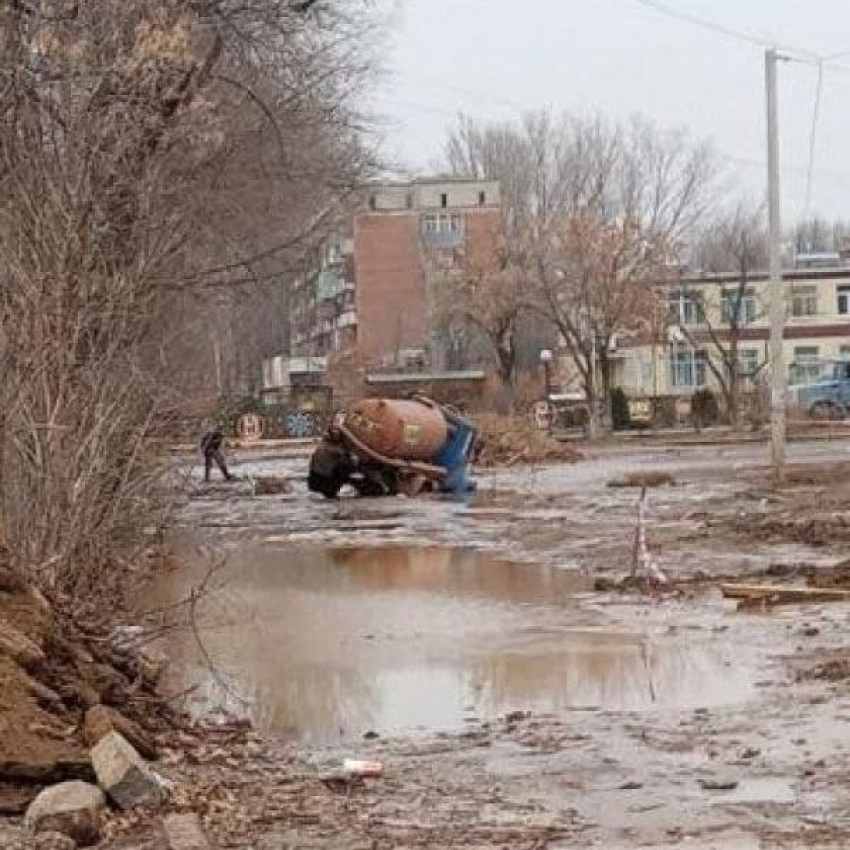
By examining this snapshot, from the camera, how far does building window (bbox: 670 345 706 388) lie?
95312mm

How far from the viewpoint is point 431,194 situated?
10169cm

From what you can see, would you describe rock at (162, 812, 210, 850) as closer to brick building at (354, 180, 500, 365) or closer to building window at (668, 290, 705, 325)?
building window at (668, 290, 705, 325)

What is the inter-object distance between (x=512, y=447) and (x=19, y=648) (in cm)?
4102

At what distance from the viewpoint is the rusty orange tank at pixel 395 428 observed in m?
37.4

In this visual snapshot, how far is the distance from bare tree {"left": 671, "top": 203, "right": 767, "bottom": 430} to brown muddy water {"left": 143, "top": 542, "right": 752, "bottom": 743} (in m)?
61.6

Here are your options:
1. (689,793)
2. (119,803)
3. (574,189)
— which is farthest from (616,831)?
(574,189)

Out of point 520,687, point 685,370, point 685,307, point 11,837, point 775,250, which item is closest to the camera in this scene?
point 11,837

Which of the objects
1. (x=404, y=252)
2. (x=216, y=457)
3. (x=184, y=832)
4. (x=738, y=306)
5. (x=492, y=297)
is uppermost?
(x=404, y=252)

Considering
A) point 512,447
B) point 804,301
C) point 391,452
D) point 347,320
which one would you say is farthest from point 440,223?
point 391,452

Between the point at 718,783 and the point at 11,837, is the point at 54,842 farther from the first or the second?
the point at 718,783

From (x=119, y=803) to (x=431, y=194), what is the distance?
94.4 metres

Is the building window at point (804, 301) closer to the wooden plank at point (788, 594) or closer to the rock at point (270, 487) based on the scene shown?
the rock at point (270, 487)

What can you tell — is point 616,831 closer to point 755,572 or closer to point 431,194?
point 755,572

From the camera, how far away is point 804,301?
99.0 meters
